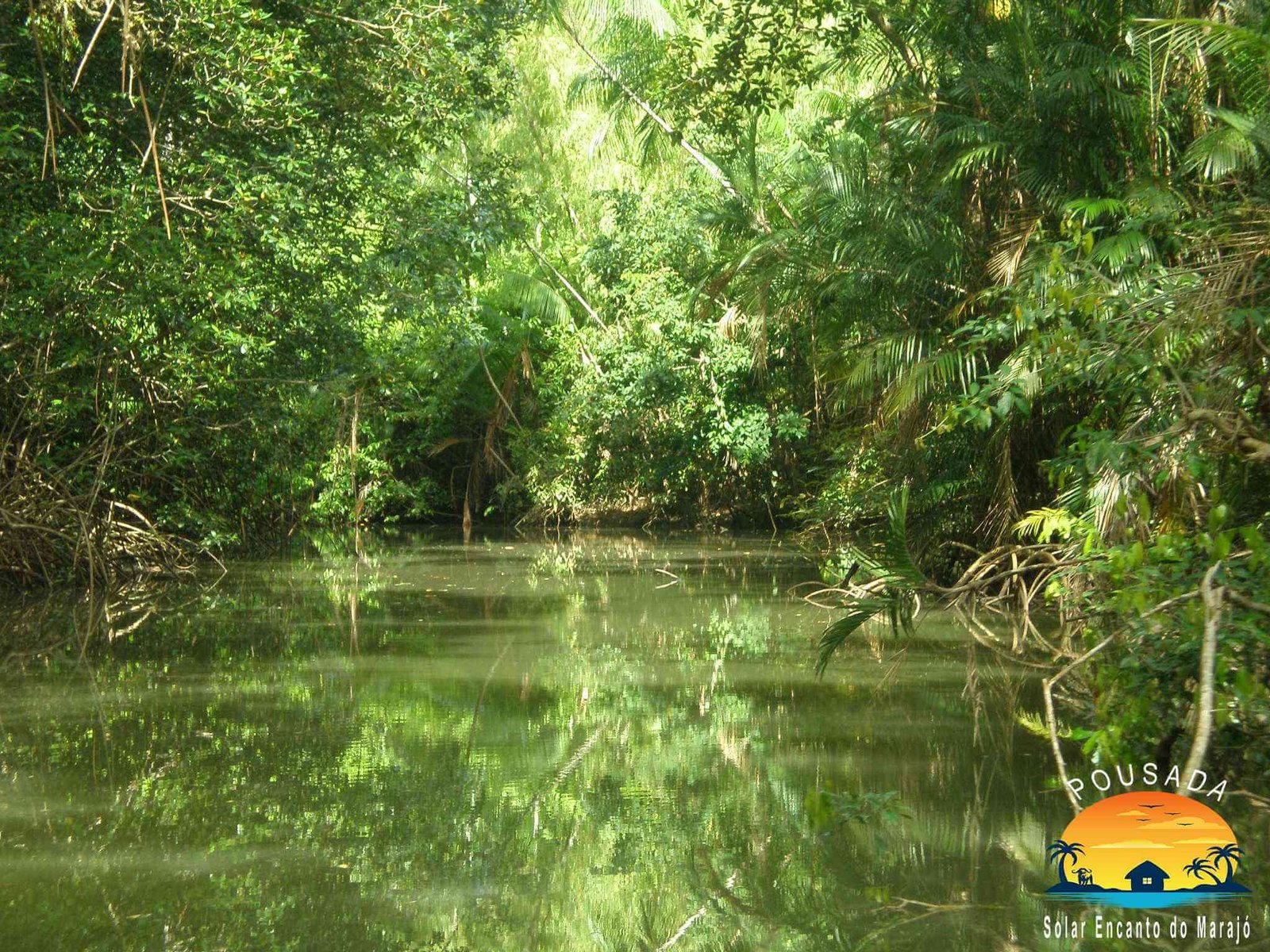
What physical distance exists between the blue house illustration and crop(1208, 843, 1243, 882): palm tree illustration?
166mm

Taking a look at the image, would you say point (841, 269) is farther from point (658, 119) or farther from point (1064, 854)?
point (658, 119)

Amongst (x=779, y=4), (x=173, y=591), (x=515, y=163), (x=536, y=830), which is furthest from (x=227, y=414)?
(x=536, y=830)

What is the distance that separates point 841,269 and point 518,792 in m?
7.54

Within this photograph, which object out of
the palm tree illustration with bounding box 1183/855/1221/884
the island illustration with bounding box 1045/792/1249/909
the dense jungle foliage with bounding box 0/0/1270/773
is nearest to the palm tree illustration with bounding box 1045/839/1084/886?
the island illustration with bounding box 1045/792/1249/909

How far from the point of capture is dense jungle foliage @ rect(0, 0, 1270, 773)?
5.55m

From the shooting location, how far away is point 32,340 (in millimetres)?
11930

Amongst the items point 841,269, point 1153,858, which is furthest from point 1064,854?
point 841,269

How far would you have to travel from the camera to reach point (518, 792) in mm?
5430

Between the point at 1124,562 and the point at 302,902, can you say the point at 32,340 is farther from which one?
the point at 1124,562

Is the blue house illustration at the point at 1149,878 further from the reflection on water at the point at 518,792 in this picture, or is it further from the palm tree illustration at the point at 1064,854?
the reflection on water at the point at 518,792

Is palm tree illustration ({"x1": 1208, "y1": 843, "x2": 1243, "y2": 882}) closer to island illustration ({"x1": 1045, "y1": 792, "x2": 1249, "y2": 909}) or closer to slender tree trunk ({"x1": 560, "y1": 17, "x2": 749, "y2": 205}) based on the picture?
island illustration ({"x1": 1045, "y1": 792, "x2": 1249, "y2": 909})

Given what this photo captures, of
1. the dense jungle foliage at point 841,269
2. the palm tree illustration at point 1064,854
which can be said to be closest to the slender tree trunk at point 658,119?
the dense jungle foliage at point 841,269

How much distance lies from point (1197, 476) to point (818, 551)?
39.7 ft

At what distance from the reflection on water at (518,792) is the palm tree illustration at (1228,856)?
19.6 inches
